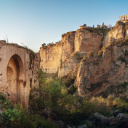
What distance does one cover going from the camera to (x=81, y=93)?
1828 cm

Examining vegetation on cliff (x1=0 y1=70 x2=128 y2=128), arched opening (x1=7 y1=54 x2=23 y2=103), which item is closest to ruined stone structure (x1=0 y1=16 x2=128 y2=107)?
arched opening (x1=7 y1=54 x2=23 y2=103)

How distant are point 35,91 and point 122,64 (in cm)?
1511

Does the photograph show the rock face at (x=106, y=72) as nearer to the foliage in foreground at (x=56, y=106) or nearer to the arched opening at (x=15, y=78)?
the foliage in foreground at (x=56, y=106)

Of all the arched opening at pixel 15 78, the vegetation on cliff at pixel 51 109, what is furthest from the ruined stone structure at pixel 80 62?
the vegetation on cliff at pixel 51 109

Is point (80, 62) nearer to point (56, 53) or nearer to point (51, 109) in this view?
point (51, 109)

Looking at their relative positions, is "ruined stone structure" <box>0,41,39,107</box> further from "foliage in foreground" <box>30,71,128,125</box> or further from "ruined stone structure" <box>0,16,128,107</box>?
"foliage in foreground" <box>30,71,128,125</box>

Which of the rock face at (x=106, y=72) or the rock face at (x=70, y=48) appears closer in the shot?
the rock face at (x=106, y=72)

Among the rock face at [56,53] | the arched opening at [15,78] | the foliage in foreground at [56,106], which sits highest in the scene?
the rock face at [56,53]

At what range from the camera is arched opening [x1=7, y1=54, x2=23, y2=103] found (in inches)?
313

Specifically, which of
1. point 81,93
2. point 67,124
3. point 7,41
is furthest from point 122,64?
point 7,41

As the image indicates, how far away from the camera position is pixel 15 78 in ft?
26.7

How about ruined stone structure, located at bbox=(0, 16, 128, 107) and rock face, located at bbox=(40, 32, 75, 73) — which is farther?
rock face, located at bbox=(40, 32, 75, 73)

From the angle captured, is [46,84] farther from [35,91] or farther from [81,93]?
[81,93]

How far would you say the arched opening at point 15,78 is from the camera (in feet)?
26.1
